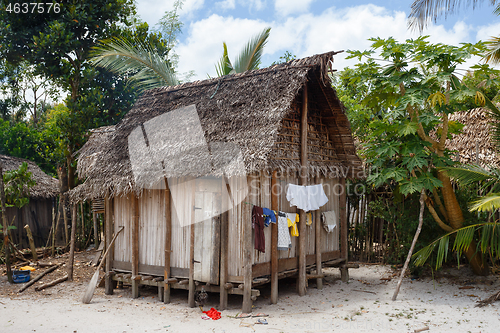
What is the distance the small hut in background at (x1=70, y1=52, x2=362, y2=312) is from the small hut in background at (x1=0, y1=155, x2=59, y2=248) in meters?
5.60

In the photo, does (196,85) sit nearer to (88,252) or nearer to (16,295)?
(16,295)

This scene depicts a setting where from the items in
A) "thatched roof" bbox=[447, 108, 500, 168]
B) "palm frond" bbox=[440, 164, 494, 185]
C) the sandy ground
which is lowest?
the sandy ground

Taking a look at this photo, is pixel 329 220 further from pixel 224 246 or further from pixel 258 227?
pixel 224 246

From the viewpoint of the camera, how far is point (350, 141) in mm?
→ 8352

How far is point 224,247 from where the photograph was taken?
639 centimetres

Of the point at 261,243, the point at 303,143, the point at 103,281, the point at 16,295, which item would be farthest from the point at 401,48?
the point at 16,295

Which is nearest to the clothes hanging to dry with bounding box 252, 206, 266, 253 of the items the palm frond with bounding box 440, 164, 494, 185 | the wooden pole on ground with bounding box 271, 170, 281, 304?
the wooden pole on ground with bounding box 271, 170, 281, 304

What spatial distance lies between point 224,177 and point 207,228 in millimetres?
936

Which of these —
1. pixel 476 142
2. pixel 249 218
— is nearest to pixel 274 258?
pixel 249 218

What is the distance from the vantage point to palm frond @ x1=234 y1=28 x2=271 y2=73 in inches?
480

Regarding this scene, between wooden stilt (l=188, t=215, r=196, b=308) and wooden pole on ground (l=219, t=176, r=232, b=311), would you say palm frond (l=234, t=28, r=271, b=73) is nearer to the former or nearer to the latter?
wooden pole on ground (l=219, t=176, r=232, b=311)

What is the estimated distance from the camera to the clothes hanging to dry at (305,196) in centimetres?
698

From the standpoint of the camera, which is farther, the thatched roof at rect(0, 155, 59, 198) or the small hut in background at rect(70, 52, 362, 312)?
the thatched roof at rect(0, 155, 59, 198)

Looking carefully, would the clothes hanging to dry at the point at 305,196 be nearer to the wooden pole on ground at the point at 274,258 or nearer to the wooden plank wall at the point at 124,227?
the wooden pole on ground at the point at 274,258
